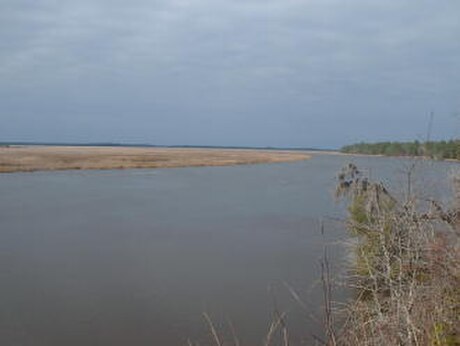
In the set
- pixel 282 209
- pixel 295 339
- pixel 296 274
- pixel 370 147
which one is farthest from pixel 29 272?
pixel 370 147

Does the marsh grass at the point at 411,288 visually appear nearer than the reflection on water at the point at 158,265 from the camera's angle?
Yes

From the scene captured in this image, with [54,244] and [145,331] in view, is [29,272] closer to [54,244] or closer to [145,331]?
[54,244]

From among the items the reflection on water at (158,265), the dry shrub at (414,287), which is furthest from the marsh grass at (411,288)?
the reflection on water at (158,265)

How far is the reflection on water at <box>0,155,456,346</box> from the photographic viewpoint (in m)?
8.33

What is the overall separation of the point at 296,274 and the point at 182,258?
260 cm

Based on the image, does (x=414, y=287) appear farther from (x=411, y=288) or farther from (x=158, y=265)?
(x=158, y=265)

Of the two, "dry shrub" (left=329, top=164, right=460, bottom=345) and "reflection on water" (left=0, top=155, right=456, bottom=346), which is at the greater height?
"dry shrub" (left=329, top=164, right=460, bottom=345)

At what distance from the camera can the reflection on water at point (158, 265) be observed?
8328mm

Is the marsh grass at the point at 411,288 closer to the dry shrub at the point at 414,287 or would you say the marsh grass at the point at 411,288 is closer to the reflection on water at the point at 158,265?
the dry shrub at the point at 414,287

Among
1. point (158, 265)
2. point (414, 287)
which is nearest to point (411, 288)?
point (414, 287)

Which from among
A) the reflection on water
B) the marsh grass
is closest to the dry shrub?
the marsh grass

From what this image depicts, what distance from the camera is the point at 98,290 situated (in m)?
10.1

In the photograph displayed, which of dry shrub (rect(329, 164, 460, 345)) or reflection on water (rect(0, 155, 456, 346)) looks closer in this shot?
dry shrub (rect(329, 164, 460, 345))

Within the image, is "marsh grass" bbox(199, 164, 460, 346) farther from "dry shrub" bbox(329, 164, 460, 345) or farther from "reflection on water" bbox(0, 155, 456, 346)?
"reflection on water" bbox(0, 155, 456, 346)
